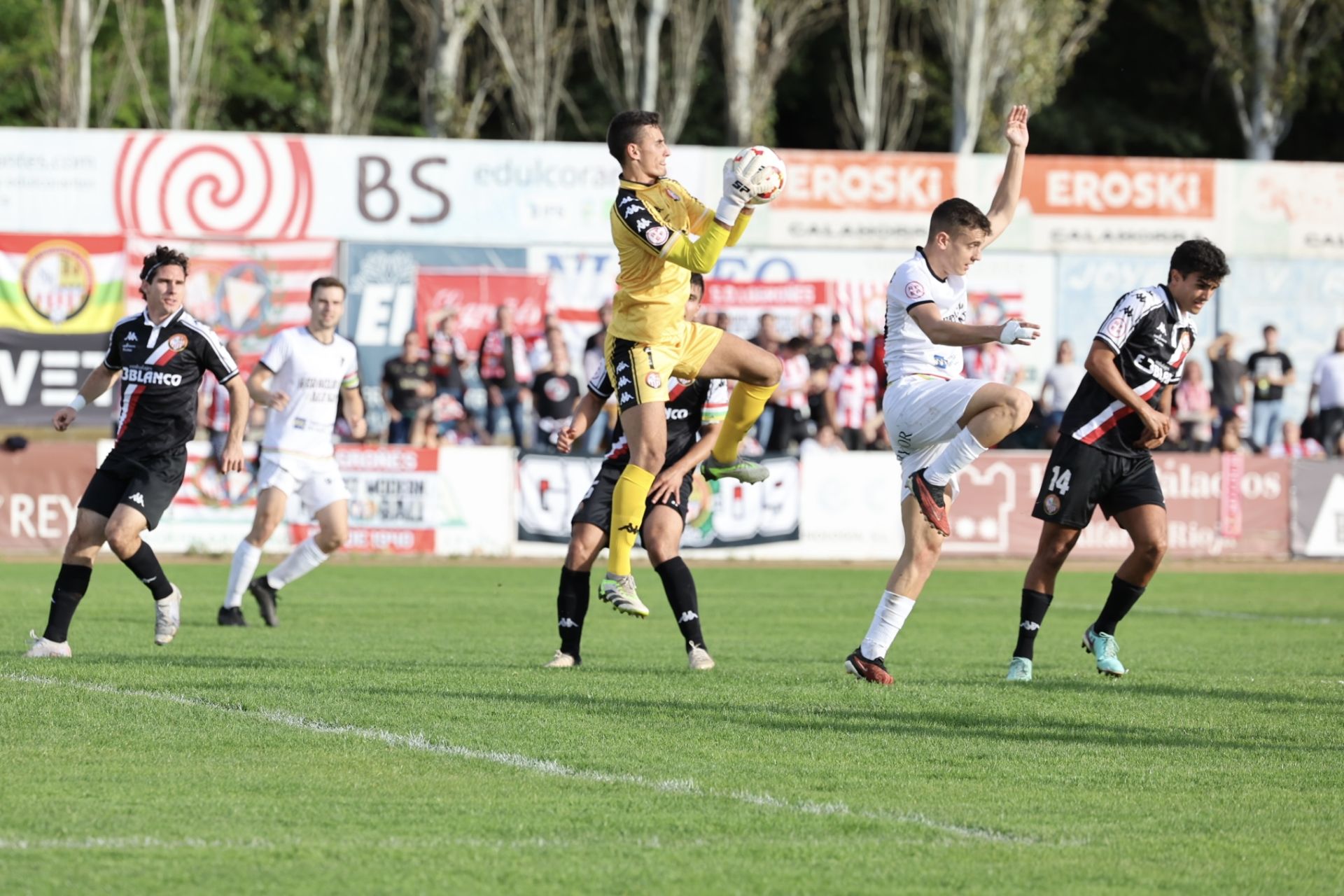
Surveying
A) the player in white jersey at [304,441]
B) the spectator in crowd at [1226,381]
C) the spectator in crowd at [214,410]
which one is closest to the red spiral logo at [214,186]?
the spectator in crowd at [214,410]

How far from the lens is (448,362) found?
23.8 metres

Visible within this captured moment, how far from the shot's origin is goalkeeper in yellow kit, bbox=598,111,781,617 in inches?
356

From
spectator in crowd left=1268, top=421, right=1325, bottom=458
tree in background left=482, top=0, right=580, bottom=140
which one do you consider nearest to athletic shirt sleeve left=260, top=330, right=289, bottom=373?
spectator in crowd left=1268, top=421, right=1325, bottom=458

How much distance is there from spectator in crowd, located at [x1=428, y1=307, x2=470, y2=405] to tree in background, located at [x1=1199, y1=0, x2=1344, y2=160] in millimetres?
24069

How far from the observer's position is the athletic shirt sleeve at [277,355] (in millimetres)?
13406

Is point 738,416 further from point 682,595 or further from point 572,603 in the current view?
point 572,603

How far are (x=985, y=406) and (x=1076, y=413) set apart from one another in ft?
4.25

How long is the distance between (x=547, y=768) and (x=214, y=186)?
70.2 feet

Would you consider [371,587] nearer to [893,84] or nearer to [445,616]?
[445,616]

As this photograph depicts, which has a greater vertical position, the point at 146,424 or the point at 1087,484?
the point at 146,424

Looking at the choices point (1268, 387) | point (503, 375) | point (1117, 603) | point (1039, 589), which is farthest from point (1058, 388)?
point (1039, 589)

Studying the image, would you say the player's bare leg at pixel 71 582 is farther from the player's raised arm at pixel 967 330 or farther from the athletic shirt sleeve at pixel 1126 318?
the athletic shirt sleeve at pixel 1126 318

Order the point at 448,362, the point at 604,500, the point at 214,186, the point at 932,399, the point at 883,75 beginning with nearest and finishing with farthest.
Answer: the point at 932,399
the point at 604,500
the point at 448,362
the point at 214,186
the point at 883,75

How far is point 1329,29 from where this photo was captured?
41719 millimetres
